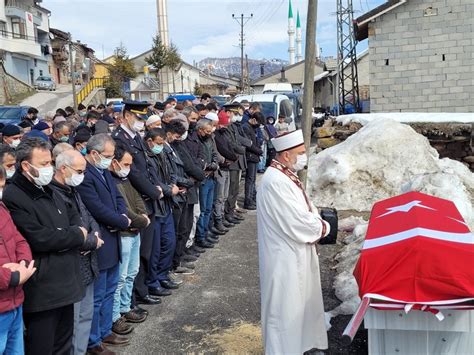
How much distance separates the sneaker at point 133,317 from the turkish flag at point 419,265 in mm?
2606

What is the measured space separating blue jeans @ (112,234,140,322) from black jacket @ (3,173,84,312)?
4.00 ft

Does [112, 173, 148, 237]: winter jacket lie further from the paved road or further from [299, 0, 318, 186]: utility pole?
the paved road

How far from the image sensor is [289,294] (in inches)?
153

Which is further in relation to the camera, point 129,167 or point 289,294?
point 129,167

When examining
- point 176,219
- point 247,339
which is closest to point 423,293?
point 247,339

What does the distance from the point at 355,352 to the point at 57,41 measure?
63.1m

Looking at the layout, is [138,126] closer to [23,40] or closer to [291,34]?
[23,40]

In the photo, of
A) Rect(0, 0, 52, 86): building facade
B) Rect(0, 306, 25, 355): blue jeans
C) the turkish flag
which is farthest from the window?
the turkish flag

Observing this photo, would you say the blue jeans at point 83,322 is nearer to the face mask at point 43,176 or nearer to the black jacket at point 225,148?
the face mask at point 43,176

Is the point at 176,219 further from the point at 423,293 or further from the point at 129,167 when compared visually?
the point at 423,293

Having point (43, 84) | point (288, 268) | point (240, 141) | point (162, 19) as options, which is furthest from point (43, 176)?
point (162, 19)

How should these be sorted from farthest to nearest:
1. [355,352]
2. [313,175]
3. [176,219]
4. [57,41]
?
[57,41] < [313,175] < [176,219] < [355,352]

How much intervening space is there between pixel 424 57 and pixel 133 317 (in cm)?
1318

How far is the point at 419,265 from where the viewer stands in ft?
10.3
